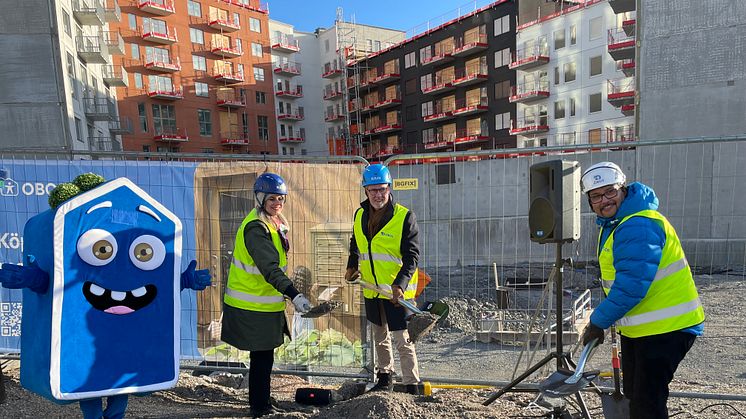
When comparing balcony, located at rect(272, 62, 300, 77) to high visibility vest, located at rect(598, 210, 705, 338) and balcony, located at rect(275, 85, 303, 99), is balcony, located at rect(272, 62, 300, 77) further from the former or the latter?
high visibility vest, located at rect(598, 210, 705, 338)

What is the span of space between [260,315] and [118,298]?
1001mm

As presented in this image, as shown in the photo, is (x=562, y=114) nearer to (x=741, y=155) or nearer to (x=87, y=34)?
(x=741, y=155)

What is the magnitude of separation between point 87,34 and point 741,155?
35.1 m

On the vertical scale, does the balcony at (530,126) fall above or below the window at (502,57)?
below

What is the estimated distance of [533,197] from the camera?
3664mm

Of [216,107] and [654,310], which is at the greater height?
[216,107]

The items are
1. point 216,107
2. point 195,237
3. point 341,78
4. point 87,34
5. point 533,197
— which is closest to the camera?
point 533,197

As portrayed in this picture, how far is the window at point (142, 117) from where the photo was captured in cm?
3919

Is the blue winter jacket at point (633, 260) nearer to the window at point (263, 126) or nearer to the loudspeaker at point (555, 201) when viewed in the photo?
the loudspeaker at point (555, 201)

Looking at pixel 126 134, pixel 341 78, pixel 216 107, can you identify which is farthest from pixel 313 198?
pixel 341 78

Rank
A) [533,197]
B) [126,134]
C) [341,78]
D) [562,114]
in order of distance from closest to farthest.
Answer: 1. [533,197]
2. [562,114]
3. [126,134]
4. [341,78]

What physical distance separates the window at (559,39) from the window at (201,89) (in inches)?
1229

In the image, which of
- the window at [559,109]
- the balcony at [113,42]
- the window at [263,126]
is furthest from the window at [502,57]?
the balcony at [113,42]

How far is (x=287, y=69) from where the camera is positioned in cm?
5119
